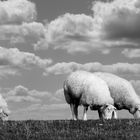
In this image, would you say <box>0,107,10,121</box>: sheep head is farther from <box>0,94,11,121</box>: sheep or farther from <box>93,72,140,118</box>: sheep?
<box>93,72,140,118</box>: sheep

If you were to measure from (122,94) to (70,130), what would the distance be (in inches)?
491

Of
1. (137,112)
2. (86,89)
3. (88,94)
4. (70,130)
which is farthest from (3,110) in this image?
(70,130)

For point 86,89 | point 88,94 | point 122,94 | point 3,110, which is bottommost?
point 3,110

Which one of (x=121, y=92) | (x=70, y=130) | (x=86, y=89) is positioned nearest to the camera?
(x=70, y=130)

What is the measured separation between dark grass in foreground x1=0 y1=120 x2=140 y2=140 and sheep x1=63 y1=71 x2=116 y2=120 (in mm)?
6757

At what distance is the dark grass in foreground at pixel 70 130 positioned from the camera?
13.6m

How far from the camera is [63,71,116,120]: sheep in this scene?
24.1m

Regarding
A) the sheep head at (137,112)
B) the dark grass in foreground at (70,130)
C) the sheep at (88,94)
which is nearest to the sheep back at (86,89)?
the sheep at (88,94)

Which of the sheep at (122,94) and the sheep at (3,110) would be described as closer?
the sheep at (3,110)

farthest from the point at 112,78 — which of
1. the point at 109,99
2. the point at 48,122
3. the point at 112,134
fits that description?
the point at 112,134

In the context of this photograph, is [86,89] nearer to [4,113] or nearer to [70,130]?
[4,113]

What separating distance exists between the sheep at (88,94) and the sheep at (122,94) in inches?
65.4

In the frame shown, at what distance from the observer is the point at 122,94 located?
88.4 feet

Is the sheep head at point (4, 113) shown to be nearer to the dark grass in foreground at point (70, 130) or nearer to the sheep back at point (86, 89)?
the sheep back at point (86, 89)
